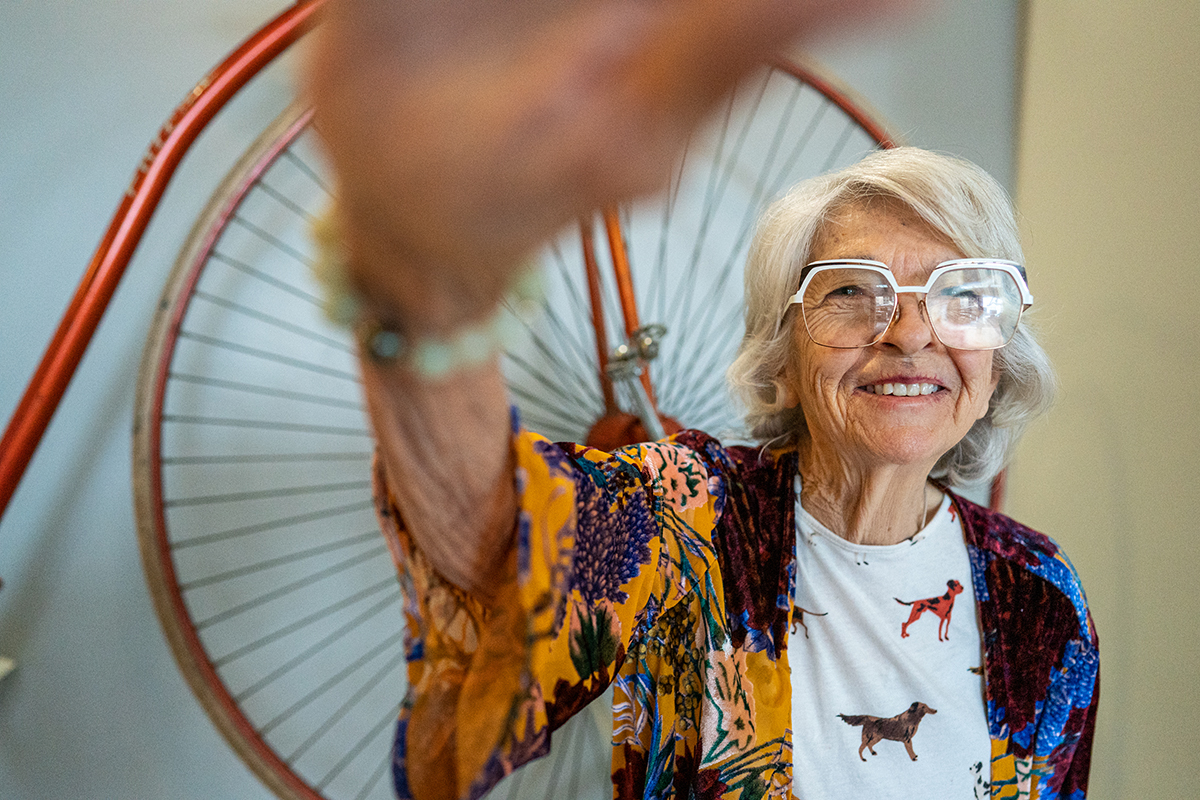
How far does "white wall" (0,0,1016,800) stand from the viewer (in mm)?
1110

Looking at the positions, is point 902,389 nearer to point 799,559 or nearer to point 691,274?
point 799,559

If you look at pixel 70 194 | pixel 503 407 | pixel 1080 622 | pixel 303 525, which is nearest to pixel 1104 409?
pixel 1080 622

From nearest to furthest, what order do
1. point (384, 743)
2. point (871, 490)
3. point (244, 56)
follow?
1. point (871, 490)
2. point (244, 56)
3. point (384, 743)

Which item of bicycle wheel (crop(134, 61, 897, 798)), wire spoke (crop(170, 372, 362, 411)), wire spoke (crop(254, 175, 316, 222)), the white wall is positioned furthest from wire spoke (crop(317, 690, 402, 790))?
wire spoke (crop(254, 175, 316, 222))

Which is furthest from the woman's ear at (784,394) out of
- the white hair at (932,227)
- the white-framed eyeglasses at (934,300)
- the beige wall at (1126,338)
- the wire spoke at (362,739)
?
the wire spoke at (362,739)

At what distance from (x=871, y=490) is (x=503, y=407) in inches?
21.7

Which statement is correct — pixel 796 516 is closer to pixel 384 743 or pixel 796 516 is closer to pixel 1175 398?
pixel 1175 398

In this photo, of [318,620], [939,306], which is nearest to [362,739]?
[318,620]

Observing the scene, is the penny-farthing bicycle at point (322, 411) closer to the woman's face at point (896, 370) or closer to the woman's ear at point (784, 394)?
the woman's ear at point (784, 394)

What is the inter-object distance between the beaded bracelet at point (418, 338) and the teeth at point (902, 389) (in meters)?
0.53

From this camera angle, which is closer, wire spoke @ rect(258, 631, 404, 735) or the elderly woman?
the elderly woman

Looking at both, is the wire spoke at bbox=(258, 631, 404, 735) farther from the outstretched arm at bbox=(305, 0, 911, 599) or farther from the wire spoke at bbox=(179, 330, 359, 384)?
the outstretched arm at bbox=(305, 0, 911, 599)

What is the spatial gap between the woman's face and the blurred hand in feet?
1.93

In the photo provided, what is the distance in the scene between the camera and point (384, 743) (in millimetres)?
1338
